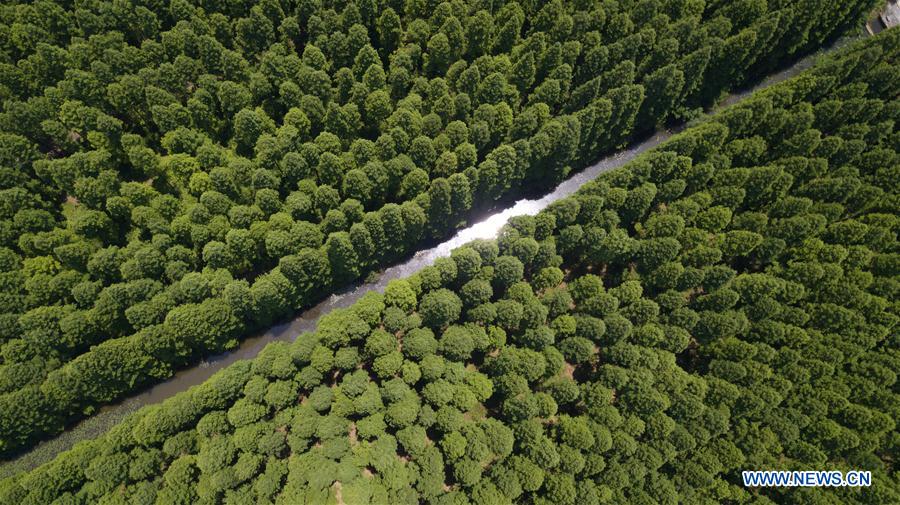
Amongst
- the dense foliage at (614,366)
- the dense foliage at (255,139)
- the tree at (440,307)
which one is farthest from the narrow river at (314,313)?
the tree at (440,307)

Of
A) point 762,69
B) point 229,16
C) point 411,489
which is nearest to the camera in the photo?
point 411,489

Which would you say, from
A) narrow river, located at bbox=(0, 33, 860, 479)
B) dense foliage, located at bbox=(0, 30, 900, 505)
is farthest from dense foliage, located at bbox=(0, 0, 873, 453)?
dense foliage, located at bbox=(0, 30, 900, 505)

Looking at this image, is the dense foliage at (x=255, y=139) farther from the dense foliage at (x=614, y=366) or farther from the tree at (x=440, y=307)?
the tree at (x=440, y=307)

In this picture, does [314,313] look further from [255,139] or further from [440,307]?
[255,139]

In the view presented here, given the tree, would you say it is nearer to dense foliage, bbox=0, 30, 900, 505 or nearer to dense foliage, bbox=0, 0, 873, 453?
dense foliage, bbox=0, 30, 900, 505

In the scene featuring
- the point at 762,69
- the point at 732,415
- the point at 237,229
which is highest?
the point at 237,229

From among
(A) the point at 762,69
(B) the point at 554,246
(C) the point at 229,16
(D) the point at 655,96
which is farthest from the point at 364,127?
(A) the point at 762,69

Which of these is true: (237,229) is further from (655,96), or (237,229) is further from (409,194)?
(655,96)
